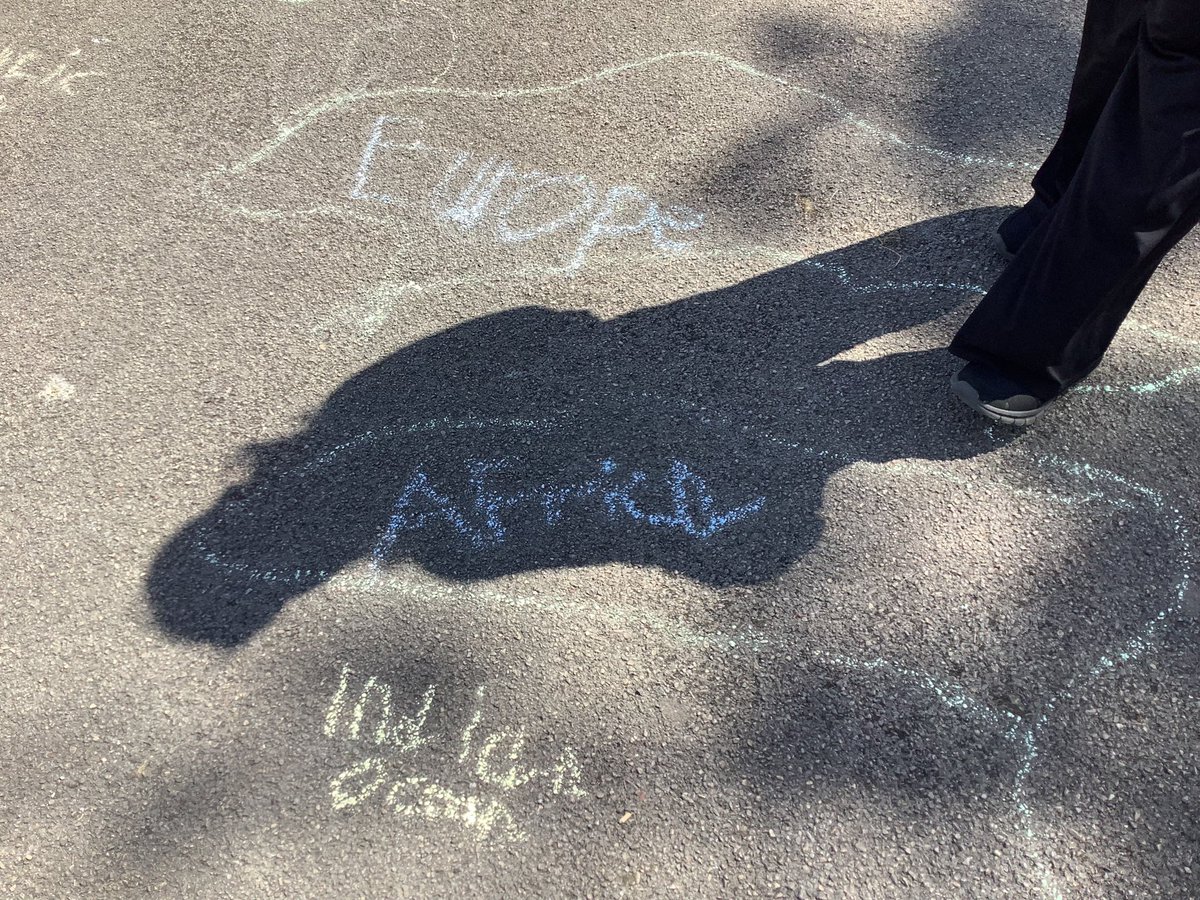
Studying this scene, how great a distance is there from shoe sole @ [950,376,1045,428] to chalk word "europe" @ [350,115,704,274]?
0.98 m

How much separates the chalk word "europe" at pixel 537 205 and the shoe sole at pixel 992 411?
0.98 metres

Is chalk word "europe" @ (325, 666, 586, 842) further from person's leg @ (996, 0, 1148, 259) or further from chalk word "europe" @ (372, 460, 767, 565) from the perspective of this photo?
person's leg @ (996, 0, 1148, 259)

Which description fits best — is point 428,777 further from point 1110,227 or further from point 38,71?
point 38,71

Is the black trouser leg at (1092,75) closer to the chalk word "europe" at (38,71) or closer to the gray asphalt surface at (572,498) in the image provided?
the gray asphalt surface at (572,498)

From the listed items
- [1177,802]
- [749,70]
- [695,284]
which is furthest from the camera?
[749,70]

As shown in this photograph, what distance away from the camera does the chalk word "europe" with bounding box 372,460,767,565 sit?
2402mm

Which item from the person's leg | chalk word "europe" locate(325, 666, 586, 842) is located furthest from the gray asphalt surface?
the person's leg

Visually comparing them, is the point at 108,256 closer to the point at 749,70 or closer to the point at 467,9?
the point at 467,9

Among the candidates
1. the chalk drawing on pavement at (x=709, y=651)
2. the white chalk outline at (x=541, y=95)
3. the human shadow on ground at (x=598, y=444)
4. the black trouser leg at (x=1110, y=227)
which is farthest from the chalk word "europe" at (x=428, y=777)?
the white chalk outline at (x=541, y=95)

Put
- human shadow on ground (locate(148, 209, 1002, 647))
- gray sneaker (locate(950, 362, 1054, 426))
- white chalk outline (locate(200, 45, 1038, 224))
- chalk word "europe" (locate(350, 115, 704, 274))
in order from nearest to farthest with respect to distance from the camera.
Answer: human shadow on ground (locate(148, 209, 1002, 647)) → gray sneaker (locate(950, 362, 1054, 426)) → chalk word "europe" (locate(350, 115, 704, 274)) → white chalk outline (locate(200, 45, 1038, 224))

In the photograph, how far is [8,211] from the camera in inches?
128

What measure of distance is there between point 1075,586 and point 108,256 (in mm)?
3012

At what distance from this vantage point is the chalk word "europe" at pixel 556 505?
240 cm

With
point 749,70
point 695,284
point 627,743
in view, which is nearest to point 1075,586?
point 627,743
